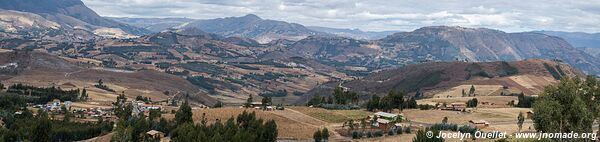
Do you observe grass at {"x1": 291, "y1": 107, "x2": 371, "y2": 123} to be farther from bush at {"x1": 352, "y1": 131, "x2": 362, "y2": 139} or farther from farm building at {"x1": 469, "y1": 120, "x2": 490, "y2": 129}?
farm building at {"x1": 469, "y1": 120, "x2": 490, "y2": 129}

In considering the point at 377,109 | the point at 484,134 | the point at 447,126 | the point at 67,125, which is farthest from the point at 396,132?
the point at 67,125

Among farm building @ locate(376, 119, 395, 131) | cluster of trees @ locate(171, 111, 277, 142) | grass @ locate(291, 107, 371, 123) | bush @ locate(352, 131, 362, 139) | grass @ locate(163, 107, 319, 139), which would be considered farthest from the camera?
grass @ locate(291, 107, 371, 123)

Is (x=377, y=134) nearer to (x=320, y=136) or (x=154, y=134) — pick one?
(x=320, y=136)

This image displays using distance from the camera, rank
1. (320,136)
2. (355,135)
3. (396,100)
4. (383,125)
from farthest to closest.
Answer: (396,100) → (383,125) → (355,135) → (320,136)

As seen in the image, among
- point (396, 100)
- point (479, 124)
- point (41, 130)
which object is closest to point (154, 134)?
point (41, 130)

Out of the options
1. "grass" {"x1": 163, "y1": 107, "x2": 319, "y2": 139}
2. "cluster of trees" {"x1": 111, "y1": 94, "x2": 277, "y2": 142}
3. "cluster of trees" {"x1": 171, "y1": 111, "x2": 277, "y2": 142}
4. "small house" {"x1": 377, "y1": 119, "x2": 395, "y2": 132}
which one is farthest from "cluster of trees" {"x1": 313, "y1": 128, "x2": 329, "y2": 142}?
"small house" {"x1": 377, "y1": 119, "x2": 395, "y2": 132}

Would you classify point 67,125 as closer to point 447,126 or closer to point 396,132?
point 396,132

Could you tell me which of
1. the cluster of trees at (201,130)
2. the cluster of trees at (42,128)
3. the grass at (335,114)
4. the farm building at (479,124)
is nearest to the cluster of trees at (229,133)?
the cluster of trees at (201,130)

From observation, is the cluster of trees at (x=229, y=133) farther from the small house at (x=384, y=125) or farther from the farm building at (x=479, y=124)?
the farm building at (x=479, y=124)
